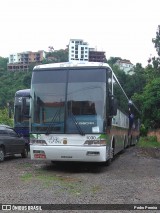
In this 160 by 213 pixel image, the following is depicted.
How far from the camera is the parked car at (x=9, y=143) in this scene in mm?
15866

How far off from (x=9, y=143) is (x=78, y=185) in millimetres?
7567

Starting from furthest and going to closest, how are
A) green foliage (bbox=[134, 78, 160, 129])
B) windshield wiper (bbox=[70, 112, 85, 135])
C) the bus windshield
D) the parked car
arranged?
green foliage (bbox=[134, 78, 160, 129])
the parked car
the bus windshield
windshield wiper (bbox=[70, 112, 85, 135])

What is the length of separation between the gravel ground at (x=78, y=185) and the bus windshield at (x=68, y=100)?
1.57 meters

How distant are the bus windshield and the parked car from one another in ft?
13.9

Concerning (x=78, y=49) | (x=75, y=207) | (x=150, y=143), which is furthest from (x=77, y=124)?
(x=78, y=49)

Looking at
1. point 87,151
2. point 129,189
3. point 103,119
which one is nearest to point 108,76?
point 103,119

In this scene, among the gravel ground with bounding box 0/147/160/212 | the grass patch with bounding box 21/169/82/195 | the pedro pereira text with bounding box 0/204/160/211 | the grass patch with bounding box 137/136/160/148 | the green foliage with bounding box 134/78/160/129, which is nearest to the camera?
the pedro pereira text with bounding box 0/204/160/211

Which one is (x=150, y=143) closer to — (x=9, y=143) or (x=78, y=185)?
(x=9, y=143)

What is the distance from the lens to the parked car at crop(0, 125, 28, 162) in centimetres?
1587

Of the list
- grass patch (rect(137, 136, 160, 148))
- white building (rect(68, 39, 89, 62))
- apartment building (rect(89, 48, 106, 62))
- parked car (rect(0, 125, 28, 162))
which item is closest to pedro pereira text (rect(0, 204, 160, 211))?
parked car (rect(0, 125, 28, 162))

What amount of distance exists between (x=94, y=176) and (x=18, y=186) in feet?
9.29

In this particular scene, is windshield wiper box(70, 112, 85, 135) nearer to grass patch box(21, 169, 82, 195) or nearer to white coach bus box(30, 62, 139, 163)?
white coach bus box(30, 62, 139, 163)

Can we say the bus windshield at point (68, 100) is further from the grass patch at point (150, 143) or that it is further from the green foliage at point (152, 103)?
the grass patch at point (150, 143)

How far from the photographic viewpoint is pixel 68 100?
12023 mm
